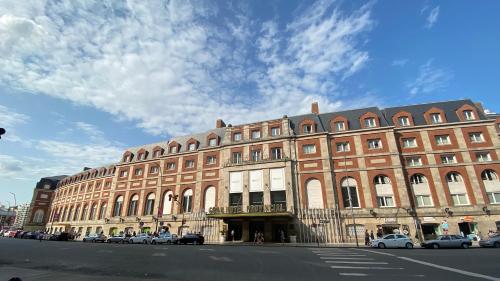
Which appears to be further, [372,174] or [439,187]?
[372,174]

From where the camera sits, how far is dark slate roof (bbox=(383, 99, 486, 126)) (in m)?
33.0

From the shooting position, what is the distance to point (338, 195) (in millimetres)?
31875

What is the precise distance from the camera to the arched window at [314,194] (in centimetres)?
3200

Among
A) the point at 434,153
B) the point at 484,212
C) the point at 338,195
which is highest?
the point at 434,153

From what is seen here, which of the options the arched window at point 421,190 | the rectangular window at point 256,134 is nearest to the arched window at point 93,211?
the rectangular window at point 256,134

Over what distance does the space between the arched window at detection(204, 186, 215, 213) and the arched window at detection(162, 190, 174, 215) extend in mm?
6031

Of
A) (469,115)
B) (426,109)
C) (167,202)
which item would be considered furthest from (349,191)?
(167,202)

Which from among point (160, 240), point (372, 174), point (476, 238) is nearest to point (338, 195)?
point (372, 174)

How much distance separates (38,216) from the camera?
7094 cm

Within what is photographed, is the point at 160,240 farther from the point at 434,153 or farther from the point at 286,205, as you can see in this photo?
the point at 434,153

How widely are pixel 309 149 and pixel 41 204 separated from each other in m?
76.6

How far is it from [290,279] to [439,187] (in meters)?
28.7

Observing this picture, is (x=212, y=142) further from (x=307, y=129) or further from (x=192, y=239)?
(x=192, y=239)

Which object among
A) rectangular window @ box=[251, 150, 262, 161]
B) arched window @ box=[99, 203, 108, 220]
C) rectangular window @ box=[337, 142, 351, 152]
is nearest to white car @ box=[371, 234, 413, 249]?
rectangular window @ box=[337, 142, 351, 152]
